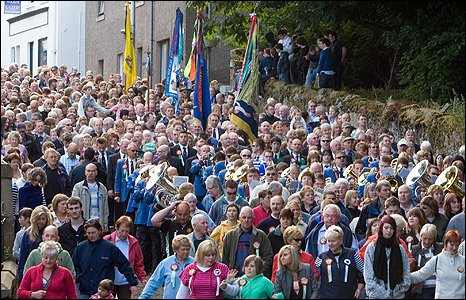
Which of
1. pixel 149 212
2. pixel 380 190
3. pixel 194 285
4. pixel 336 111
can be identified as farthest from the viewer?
pixel 336 111

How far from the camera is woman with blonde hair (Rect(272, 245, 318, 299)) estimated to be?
→ 46.7ft

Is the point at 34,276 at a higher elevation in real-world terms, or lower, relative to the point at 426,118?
lower

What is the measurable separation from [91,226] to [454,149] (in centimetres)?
973

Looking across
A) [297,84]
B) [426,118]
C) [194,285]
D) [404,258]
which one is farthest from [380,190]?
[297,84]

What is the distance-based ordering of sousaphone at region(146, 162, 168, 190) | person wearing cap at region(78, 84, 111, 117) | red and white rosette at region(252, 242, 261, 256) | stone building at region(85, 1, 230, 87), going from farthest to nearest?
stone building at region(85, 1, 230, 87) < person wearing cap at region(78, 84, 111, 117) < sousaphone at region(146, 162, 168, 190) < red and white rosette at region(252, 242, 261, 256)

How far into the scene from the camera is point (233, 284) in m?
13.8

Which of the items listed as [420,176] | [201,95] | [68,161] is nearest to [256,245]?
[420,176]

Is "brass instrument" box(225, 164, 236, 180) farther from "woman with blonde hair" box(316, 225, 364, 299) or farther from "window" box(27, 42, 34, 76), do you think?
"window" box(27, 42, 34, 76)

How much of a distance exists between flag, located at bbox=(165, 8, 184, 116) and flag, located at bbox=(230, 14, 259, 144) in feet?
13.0

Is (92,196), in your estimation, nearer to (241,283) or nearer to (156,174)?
(156,174)

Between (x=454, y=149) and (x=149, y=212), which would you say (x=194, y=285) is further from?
(x=454, y=149)

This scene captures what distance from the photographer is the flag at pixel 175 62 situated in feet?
94.3

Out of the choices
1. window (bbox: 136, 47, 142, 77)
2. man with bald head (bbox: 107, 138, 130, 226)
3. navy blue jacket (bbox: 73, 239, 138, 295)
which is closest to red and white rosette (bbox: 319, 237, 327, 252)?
navy blue jacket (bbox: 73, 239, 138, 295)

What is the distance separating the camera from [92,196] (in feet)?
63.1
